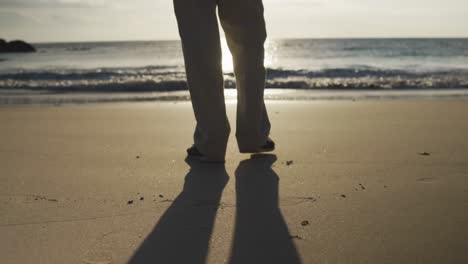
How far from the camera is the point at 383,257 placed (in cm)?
137

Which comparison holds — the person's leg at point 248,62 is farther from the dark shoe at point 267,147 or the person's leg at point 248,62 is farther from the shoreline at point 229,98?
the shoreline at point 229,98

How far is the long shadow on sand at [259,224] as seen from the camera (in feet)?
4.61

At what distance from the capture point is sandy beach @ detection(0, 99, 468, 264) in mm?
1444

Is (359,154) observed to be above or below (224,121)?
below

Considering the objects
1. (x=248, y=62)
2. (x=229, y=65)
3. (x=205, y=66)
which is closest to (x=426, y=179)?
(x=248, y=62)

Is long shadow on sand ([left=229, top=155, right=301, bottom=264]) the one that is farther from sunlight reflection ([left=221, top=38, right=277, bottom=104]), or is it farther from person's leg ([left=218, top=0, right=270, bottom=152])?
sunlight reflection ([left=221, top=38, right=277, bottom=104])

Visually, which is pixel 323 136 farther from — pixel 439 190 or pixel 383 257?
pixel 383 257

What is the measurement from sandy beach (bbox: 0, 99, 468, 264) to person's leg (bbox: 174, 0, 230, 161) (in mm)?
186

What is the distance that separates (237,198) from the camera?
1.97 m

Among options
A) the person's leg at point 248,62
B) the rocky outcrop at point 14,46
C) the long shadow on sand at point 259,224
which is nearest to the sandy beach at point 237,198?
the long shadow on sand at point 259,224

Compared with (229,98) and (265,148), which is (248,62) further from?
(229,98)

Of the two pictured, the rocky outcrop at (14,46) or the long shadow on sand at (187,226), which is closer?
the long shadow on sand at (187,226)

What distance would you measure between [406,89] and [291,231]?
7.34m

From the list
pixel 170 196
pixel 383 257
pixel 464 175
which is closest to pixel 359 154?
pixel 464 175
